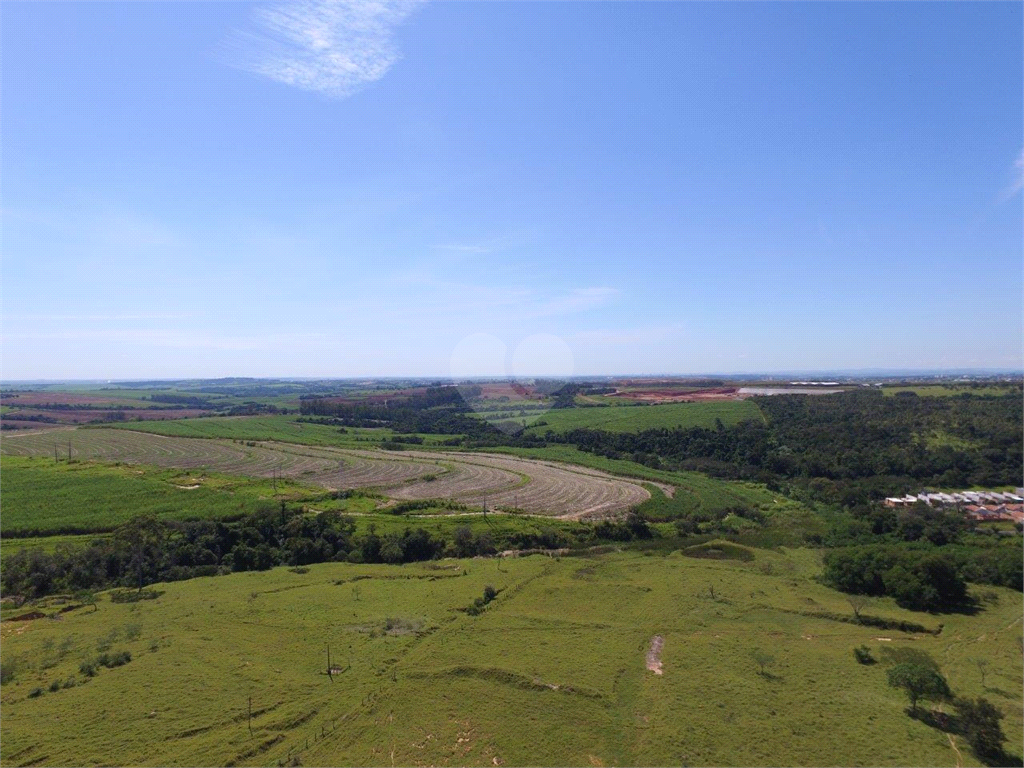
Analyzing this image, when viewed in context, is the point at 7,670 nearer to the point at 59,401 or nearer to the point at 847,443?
the point at 847,443

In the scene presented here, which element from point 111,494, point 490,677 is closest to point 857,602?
point 490,677

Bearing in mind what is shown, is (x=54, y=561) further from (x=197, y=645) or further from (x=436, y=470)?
(x=436, y=470)

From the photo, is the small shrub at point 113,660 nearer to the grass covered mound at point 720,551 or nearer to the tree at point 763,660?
the tree at point 763,660

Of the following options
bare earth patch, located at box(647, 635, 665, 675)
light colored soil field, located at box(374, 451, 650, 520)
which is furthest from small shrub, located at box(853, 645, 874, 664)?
light colored soil field, located at box(374, 451, 650, 520)

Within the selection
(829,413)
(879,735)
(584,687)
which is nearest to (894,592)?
(879,735)

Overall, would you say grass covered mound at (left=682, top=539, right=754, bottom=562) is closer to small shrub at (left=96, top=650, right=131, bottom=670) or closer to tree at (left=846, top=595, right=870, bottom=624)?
tree at (left=846, top=595, right=870, bottom=624)

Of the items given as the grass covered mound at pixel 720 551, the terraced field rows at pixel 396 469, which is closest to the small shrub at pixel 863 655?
the grass covered mound at pixel 720 551
